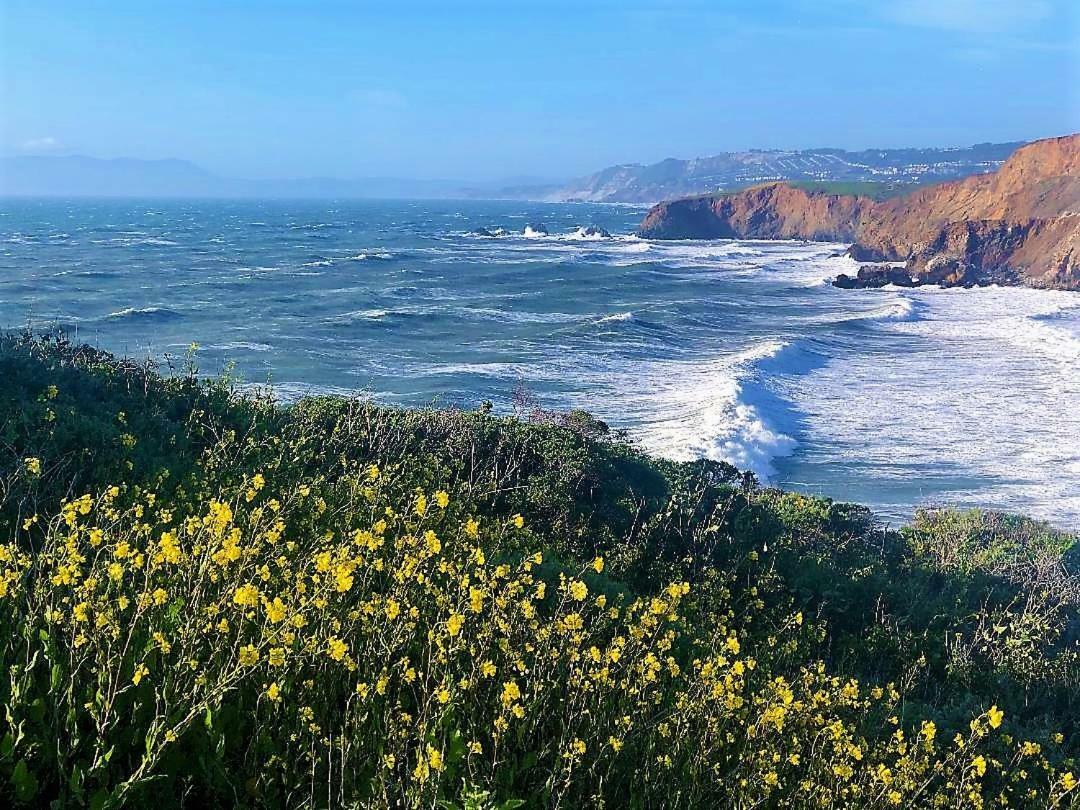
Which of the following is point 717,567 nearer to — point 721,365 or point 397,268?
point 721,365

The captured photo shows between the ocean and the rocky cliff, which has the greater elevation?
the rocky cliff

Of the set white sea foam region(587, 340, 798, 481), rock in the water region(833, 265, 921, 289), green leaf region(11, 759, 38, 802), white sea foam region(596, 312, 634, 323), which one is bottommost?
white sea foam region(587, 340, 798, 481)

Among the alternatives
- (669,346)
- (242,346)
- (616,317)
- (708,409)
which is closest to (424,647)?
(708,409)

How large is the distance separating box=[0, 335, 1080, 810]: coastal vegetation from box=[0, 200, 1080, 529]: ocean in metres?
7.17

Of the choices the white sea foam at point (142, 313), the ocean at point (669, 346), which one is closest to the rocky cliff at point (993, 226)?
the ocean at point (669, 346)

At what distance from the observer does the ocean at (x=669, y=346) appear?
18.4m

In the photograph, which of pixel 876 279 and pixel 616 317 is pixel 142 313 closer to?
pixel 616 317

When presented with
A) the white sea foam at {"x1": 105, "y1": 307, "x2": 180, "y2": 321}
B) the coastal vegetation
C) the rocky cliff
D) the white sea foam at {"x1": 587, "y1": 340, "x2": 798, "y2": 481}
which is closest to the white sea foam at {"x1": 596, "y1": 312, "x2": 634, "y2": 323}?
the white sea foam at {"x1": 587, "y1": 340, "x2": 798, "y2": 481}

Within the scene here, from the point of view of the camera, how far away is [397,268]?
60.3 meters

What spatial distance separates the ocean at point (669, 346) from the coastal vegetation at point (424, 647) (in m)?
7.17

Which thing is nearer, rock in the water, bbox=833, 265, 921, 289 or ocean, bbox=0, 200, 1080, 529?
ocean, bbox=0, 200, 1080, 529

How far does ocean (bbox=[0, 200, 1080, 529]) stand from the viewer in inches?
723

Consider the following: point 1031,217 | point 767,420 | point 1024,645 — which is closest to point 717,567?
point 1024,645

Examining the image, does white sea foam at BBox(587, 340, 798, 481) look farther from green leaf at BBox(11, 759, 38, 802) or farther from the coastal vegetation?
green leaf at BBox(11, 759, 38, 802)
